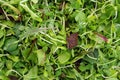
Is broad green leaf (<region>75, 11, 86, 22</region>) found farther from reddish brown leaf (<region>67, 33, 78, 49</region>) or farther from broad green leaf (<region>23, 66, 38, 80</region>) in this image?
broad green leaf (<region>23, 66, 38, 80</region>)

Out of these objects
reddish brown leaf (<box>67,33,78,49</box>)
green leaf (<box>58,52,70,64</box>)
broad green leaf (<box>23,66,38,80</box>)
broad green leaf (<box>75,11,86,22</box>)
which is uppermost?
broad green leaf (<box>75,11,86,22</box>)

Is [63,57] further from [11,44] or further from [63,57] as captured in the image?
[11,44]

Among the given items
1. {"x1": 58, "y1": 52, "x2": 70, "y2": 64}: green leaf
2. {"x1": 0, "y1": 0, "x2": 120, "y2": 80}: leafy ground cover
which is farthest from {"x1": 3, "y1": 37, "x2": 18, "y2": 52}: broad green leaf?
{"x1": 58, "y1": 52, "x2": 70, "y2": 64}: green leaf

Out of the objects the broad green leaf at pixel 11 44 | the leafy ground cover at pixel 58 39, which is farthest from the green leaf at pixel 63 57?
the broad green leaf at pixel 11 44

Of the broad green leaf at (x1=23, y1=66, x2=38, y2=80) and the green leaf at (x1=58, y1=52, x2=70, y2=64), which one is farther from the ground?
the green leaf at (x1=58, y1=52, x2=70, y2=64)

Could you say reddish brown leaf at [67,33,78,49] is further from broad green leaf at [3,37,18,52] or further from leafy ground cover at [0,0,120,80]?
broad green leaf at [3,37,18,52]

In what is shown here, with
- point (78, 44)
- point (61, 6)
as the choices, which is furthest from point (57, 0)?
point (78, 44)

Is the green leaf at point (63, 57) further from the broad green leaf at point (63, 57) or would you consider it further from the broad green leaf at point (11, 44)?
the broad green leaf at point (11, 44)

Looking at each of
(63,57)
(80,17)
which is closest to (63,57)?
(63,57)
